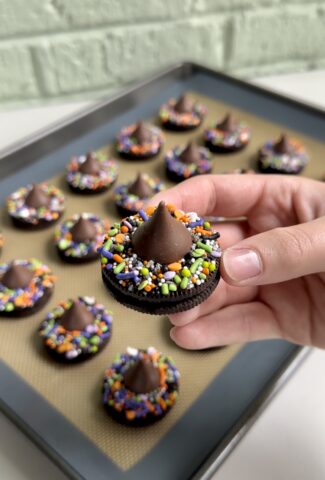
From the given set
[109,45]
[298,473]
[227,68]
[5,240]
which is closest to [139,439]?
[298,473]

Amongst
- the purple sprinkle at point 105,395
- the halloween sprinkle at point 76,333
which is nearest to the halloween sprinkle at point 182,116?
the halloween sprinkle at point 76,333

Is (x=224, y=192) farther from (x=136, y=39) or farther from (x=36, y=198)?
(x=136, y=39)

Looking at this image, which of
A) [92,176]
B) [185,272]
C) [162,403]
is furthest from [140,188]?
[185,272]

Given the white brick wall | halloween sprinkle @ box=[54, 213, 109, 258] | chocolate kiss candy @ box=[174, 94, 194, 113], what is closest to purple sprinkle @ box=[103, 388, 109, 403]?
halloween sprinkle @ box=[54, 213, 109, 258]

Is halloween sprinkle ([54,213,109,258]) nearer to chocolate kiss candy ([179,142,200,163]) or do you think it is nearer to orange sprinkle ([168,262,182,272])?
chocolate kiss candy ([179,142,200,163])

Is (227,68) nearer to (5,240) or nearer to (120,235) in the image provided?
(5,240)

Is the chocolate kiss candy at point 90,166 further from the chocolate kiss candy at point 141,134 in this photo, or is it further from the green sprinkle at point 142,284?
the green sprinkle at point 142,284
